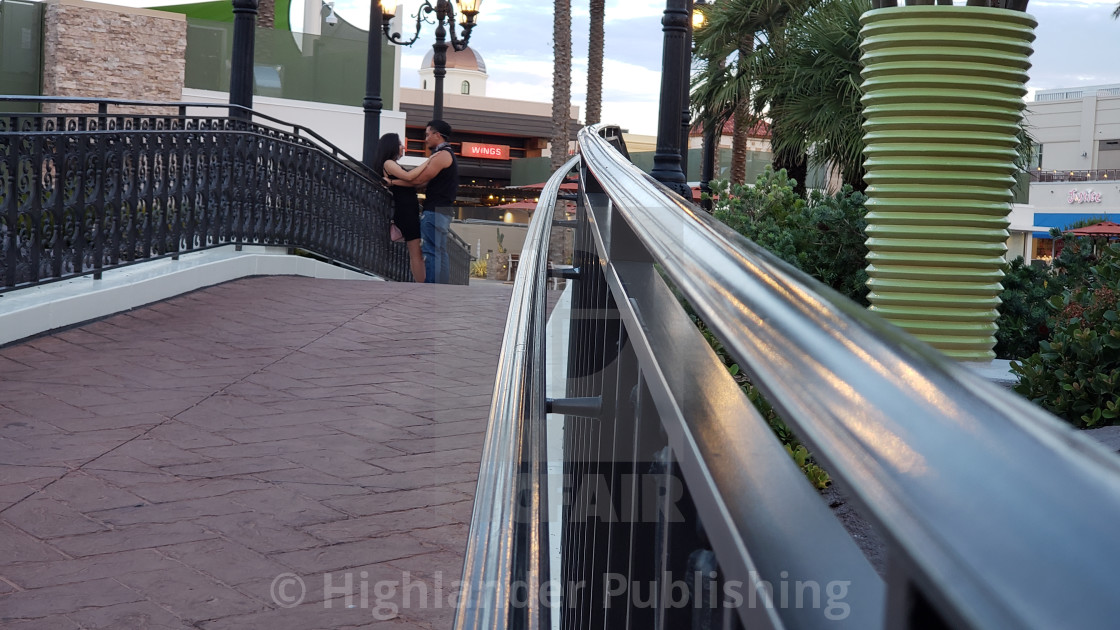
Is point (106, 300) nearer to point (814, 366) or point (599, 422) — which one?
point (599, 422)

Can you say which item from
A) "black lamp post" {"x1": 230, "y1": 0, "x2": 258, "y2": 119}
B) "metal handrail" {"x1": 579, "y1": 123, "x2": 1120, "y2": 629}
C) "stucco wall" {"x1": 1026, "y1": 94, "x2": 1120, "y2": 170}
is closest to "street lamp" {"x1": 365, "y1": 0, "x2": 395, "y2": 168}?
"black lamp post" {"x1": 230, "y1": 0, "x2": 258, "y2": 119}

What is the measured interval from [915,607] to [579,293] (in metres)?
3.05

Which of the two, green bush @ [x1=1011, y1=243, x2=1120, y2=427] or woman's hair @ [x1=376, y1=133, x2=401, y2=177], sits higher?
woman's hair @ [x1=376, y1=133, x2=401, y2=177]

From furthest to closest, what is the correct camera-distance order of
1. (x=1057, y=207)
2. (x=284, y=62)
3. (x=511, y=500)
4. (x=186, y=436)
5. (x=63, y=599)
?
(x=1057, y=207) < (x=284, y=62) < (x=186, y=436) < (x=63, y=599) < (x=511, y=500)

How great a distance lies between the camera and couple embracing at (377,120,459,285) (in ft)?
37.3

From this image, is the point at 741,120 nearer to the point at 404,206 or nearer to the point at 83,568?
the point at 404,206

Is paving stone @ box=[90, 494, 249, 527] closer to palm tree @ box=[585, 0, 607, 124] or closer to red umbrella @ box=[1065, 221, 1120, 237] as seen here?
red umbrella @ box=[1065, 221, 1120, 237]

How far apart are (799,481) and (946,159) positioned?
17.3 ft

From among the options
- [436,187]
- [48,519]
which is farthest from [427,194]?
[48,519]

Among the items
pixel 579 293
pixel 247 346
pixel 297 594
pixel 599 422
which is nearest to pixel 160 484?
pixel 297 594

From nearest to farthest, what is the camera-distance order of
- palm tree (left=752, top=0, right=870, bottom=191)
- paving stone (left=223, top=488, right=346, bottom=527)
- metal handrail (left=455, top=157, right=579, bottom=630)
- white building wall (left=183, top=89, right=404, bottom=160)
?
metal handrail (left=455, top=157, right=579, bottom=630), paving stone (left=223, top=488, right=346, bottom=527), palm tree (left=752, top=0, right=870, bottom=191), white building wall (left=183, top=89, right=404, bottom=160)

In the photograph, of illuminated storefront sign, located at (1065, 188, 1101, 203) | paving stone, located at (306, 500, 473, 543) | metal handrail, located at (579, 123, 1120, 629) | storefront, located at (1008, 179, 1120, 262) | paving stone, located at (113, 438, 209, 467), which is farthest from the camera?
illuminated storefront sign, located at (1065, 188, 1101, 203)

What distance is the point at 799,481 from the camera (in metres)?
0.72

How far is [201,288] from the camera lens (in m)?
8.47
